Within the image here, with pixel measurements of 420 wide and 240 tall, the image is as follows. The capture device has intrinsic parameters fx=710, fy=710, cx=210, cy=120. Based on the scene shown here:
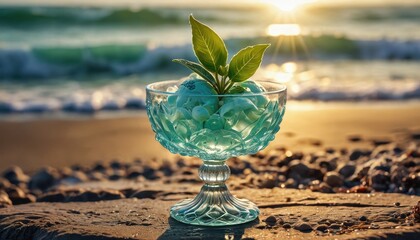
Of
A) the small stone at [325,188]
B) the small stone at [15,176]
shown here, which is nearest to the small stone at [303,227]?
the small stone at [325,188]

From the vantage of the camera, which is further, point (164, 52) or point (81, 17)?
point (81, 17)

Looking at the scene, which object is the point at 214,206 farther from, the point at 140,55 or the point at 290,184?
the point at 140,55

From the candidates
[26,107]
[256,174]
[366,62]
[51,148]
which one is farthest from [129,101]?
[366,62]

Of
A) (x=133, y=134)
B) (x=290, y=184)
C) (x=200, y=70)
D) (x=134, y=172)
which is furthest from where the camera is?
(x=133, y=134)

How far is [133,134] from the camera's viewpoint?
704cm

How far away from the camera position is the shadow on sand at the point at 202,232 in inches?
106

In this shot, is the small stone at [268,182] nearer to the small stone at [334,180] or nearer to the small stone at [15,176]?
the small stone at [334,180]

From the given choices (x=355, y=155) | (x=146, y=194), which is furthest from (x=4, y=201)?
(x=355, y=155)

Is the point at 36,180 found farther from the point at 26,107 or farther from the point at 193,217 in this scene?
the point at 26,107

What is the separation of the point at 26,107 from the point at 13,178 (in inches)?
140

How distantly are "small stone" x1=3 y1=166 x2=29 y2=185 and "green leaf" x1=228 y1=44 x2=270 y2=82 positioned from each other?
309 cm

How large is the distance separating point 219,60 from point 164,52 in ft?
41.0

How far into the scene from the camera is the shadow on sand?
2.70m

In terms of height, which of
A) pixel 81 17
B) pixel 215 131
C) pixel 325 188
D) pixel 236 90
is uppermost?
pixel 81 17
